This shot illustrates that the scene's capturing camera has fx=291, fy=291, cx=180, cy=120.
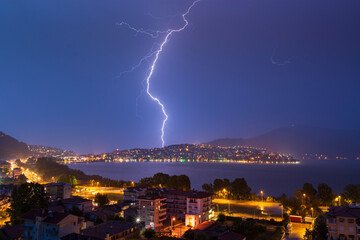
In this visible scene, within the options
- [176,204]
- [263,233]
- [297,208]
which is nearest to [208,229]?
[263,233]

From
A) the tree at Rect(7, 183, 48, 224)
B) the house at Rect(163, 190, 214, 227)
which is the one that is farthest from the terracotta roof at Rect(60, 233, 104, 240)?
the house at Rect(163, 190, 214, 227)

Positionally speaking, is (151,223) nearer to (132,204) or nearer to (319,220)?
(132,204)

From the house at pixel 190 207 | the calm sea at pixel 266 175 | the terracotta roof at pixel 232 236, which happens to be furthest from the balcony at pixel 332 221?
the calm sea at pixel 266 175

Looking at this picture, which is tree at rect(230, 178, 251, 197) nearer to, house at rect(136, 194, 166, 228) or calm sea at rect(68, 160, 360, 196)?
calm sea at rect(68, 160, 360, 196)

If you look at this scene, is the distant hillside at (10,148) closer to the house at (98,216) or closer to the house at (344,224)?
the house at (98,216)

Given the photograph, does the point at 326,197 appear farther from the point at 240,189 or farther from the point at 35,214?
the point at 35,214

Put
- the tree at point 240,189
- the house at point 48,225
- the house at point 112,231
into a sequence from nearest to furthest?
the house at point 48,225
the house at point 112,231
the tree at point 240,189

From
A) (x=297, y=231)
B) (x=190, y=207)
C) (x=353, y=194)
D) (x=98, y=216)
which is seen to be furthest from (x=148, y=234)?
(x=353, y=194)
